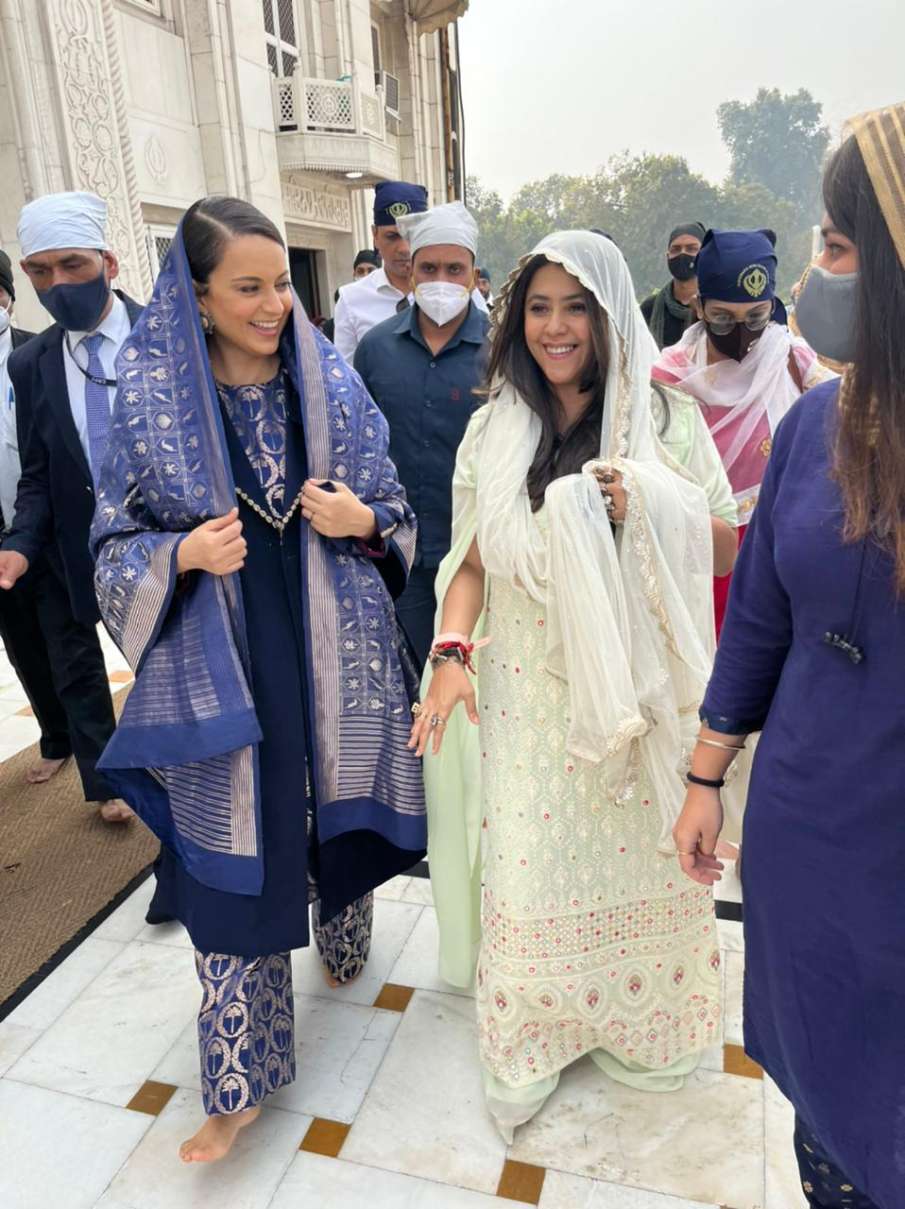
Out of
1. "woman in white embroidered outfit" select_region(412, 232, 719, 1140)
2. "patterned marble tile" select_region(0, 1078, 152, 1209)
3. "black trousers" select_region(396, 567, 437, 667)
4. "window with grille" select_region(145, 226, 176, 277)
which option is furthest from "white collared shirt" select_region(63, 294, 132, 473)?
"window with grille" select_region(145, 226, 176, 277)

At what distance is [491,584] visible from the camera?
5.73 ft

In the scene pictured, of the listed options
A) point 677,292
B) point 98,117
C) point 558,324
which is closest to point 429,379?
point 558,324

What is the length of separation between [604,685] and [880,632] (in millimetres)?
674

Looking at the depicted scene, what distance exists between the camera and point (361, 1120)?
1729 millimetres

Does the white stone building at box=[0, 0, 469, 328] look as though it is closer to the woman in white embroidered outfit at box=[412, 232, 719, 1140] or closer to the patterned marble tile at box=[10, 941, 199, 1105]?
the patterned marble tile at box=[10, 941, 199, 1105]

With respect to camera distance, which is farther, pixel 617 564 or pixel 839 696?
pixel 617 564

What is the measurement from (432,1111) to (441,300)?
2.29 meters

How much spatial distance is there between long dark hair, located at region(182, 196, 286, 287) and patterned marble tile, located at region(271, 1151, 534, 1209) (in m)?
1.58

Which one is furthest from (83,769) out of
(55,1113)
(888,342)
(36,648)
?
(888,342)

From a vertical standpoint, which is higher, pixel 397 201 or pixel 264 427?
pixel 397 201

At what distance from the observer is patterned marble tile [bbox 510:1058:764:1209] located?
1.57m

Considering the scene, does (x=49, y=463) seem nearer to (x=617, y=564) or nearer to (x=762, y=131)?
(x=617, y=564)

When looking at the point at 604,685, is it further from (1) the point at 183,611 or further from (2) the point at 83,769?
(2) the point at 83,769

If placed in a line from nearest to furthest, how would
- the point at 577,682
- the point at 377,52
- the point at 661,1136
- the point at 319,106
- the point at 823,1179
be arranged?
the point at 823,1179
the point at 577,682
the point at 661,1136
the point at 319,106
the point at 377,52
